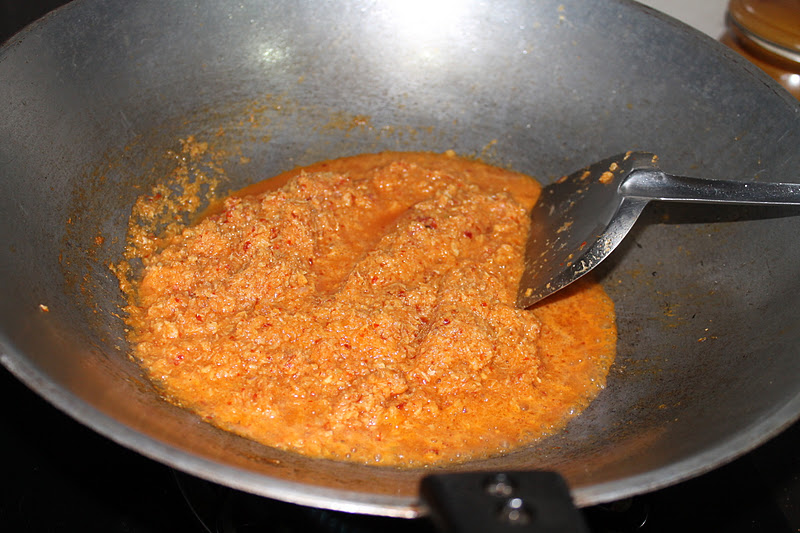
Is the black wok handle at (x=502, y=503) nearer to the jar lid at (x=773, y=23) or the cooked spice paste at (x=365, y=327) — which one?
the cooked spice paste at (x=365, y=327)

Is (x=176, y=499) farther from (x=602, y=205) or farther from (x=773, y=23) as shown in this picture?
(x=773, y=23)

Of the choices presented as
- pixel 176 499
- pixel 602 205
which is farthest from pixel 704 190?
pixel 176 499

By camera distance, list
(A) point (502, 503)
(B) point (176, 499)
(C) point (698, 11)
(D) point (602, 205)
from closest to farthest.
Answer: (A) point (502, 503) → (B) point (176, 499) → (D) point (602, 205) → (C) point (698, 11)

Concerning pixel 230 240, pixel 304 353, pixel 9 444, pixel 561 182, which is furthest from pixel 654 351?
pixel 9 444

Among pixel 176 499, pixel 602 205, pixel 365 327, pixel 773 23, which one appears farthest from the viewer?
pixel 773 23

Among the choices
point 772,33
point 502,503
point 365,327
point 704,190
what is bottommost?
point 772,33

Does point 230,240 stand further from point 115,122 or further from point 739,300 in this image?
point 739,300

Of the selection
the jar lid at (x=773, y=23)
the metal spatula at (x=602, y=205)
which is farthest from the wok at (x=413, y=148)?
the jar lid at (x=773, y=23)
